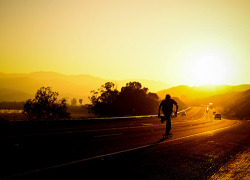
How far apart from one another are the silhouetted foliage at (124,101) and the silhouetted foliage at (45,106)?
14.6m

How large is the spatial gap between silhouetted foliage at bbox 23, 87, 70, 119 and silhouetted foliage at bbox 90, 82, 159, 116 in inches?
573

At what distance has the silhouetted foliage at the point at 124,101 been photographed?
6506 centimetres

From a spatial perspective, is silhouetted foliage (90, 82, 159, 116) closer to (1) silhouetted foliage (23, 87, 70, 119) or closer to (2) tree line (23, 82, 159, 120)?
(2) tree line (23, 82, 159, 120)

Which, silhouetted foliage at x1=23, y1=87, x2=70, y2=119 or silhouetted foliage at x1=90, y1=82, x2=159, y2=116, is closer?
silhouetted foliage at x1=23, y1=87, x2=70, y2=119

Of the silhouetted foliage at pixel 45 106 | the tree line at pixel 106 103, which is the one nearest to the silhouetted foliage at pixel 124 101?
the tree line at pixel 106 103

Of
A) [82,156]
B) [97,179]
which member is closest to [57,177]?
[97,179]

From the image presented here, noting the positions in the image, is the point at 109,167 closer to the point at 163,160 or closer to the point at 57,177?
the point at 57,177

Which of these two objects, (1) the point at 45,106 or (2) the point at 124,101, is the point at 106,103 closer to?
(2) the point at 124,101

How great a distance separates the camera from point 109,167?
5.49m

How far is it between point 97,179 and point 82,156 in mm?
2060

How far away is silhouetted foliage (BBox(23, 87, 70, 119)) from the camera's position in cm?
5022

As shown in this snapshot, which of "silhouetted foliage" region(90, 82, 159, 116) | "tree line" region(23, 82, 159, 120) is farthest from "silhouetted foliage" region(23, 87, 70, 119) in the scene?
"silhouetted foliage" region(90, 82, 159, 116)

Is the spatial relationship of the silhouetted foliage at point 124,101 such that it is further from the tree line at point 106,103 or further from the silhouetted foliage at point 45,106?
the silhouetted foliage at point 45,106

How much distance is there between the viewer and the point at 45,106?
50781 mm
